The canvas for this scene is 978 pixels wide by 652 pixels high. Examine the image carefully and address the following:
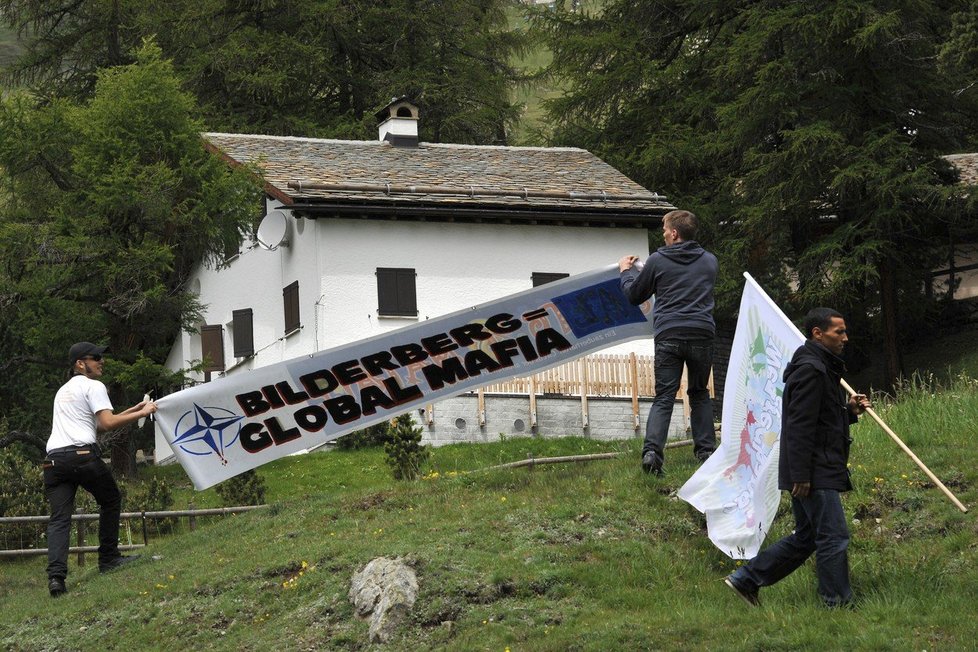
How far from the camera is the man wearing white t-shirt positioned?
525 inches

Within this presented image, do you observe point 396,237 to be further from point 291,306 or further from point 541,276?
point 541,276

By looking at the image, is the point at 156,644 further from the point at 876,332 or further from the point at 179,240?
the point at 876,332

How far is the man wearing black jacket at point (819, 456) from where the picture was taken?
31.4ft

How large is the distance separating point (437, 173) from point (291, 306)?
459cm

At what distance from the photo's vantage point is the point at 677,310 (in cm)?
1238

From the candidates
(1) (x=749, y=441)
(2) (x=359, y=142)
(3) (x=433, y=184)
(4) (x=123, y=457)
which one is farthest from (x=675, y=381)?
(2) (x=359, y=142)

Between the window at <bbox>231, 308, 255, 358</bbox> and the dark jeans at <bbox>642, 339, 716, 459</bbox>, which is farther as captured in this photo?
the window at <bbox>231, 308, 255, 358</bbox>

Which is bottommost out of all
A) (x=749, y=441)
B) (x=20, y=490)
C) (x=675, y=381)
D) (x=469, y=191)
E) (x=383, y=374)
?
(x=20, y=490)

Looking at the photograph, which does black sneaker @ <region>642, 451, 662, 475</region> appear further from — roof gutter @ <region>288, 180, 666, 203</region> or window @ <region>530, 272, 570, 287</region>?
window @ <region>530, 272, 570, 287</region>

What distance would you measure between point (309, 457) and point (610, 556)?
17654 millimetres

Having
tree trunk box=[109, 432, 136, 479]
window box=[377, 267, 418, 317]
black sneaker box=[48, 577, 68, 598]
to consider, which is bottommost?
black sneaker box=[48, 577, 68, 598]

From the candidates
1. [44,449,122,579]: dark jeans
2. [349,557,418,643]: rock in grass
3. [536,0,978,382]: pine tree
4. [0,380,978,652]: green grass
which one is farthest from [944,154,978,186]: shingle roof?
[349,557,418,643]: rock in grass

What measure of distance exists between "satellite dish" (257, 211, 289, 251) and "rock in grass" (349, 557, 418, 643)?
22760mm

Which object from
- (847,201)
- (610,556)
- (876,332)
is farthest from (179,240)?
(610,556)
